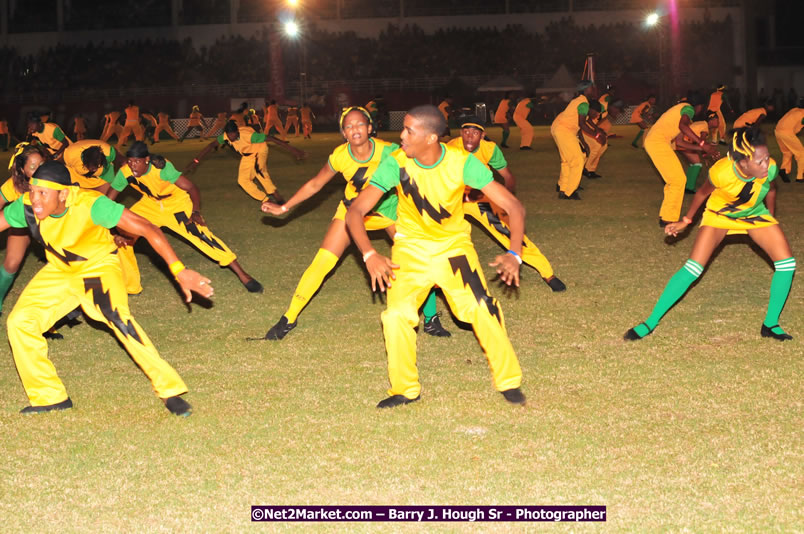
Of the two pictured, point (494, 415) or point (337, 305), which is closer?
point (494, 415)

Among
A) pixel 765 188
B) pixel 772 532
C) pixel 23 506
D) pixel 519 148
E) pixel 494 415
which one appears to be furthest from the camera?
pixel 519 148

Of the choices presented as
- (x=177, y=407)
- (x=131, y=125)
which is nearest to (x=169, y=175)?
(x=177, y=407)

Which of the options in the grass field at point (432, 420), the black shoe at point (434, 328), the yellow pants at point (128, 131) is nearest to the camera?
→ the grass field at point (432, 420)

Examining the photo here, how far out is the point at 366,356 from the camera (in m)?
6.87

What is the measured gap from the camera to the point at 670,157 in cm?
1176

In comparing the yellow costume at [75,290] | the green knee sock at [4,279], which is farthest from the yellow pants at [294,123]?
the yellow costume at [75,290]

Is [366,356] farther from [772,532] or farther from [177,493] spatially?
[772,532]

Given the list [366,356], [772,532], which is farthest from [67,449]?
[772,532]

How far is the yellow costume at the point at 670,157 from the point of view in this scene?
1178 cm

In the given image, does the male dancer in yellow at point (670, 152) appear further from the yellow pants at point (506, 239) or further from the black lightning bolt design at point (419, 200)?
the black lightning bolt design at point (419, 200)

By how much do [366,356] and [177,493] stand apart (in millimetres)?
2586

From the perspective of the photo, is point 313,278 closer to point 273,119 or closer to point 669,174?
point 669,174

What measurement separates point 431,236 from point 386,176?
46 centimetres

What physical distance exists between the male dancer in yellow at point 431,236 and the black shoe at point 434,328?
6.10 ft
